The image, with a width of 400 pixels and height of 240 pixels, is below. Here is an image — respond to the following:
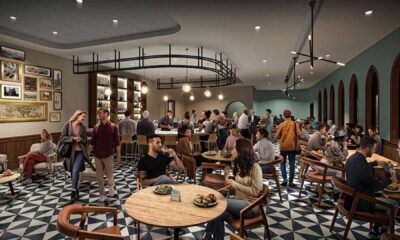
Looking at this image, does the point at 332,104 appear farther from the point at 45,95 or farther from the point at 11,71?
the point at 11,71

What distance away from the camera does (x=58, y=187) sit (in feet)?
18.8

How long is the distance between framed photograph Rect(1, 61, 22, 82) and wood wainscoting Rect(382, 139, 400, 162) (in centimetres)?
992

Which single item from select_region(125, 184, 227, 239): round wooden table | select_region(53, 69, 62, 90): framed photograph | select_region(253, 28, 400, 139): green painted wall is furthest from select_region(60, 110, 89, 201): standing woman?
select_region(253, 28, 400, 139): green painted wall

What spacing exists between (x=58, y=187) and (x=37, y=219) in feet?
5.77

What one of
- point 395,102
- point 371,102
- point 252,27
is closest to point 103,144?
point 252,27

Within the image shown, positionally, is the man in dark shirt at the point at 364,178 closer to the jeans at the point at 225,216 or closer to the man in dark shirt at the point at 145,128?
the jeans at the point at 225,216

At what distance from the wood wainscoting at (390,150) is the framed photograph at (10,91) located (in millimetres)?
9844

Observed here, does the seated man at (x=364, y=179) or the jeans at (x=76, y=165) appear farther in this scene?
the jeans at (x=76, y=165)

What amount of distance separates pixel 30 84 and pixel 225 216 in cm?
751

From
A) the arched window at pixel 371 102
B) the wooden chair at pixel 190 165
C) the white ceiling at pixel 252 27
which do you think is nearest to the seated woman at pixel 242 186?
the wooden chair at pixel 190 165

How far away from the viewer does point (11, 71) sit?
707 centimetres

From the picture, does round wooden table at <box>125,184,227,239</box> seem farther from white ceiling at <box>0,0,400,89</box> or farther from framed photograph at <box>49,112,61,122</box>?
framed photograph at <box>49,112,61,122</box>

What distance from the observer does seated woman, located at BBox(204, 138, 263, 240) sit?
2764mm

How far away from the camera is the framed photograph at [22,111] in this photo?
273 inches
